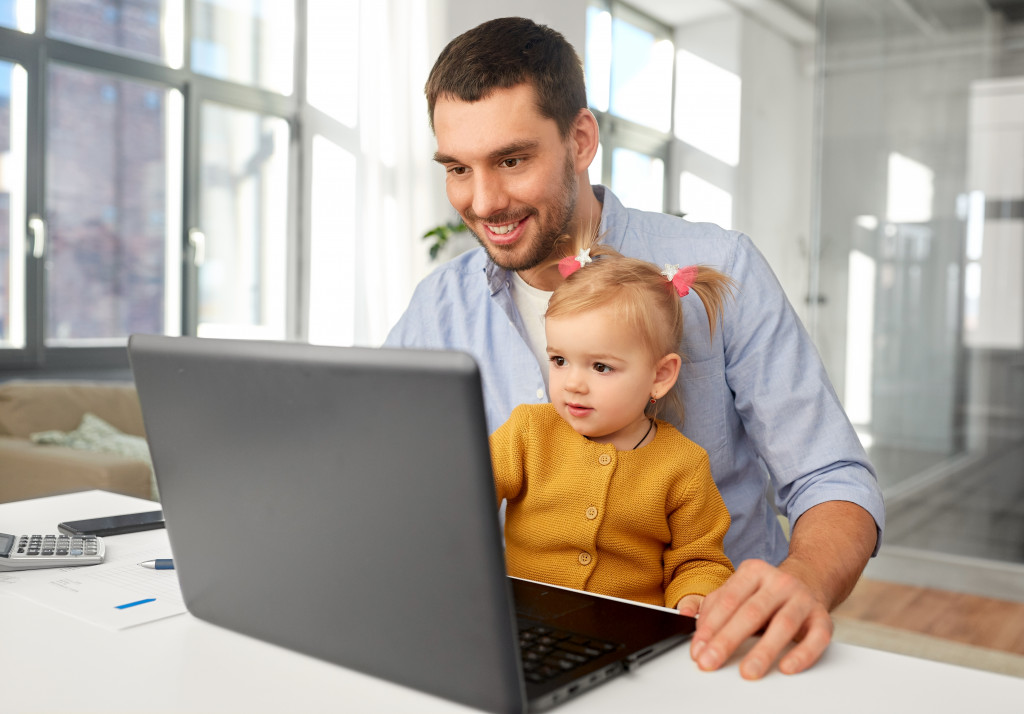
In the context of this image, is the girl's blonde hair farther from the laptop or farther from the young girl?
the laptop

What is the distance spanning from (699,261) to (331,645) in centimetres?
88

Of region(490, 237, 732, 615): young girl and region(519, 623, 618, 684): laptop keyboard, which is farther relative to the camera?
region(490, 237, 732, 615): young girl

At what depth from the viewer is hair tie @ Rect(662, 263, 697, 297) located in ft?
3.98

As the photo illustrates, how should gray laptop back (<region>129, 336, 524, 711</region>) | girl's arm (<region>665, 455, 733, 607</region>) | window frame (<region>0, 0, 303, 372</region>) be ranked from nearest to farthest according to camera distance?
gray laptop back (<region>129, 336, 524, 711</region>), girl's arm (<region>665, 455, 733, 607</region>), window frame (<region>0, 0, 303, 372</region>)

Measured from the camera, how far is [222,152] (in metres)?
4.72

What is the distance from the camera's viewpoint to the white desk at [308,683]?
0.67 meters

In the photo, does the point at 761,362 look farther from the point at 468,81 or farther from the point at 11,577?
the point at 11,577

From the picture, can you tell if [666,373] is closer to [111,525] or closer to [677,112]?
[111,525]

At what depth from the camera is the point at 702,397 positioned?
4.40ft

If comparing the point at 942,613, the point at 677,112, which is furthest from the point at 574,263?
the point at 677,112

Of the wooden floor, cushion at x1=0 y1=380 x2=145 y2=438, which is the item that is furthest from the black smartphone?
the wooden floor

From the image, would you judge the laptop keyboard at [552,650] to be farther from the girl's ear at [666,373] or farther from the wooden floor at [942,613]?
the wooden floor at [942,613]

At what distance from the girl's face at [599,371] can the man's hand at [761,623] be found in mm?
412

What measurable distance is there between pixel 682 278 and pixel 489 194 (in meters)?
0.32
